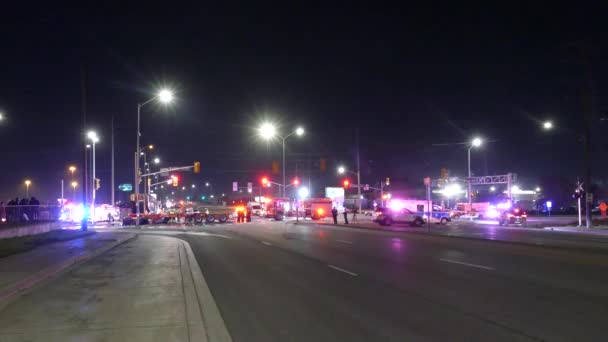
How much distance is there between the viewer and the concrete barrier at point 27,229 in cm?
2418

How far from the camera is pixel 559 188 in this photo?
158 m

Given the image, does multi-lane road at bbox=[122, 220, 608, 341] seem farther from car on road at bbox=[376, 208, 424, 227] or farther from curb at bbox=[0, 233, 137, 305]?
car on road at bbox=[376, 208, 424, 227]

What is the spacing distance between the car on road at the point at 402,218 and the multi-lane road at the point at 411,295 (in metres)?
24.2

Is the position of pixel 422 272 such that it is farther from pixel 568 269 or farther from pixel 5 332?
pixel 5 332

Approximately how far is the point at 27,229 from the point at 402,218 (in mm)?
28666

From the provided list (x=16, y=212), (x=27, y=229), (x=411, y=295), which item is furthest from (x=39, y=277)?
(x=16, y=212)

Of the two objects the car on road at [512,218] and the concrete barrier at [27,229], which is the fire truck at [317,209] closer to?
the car on road at [512,218]

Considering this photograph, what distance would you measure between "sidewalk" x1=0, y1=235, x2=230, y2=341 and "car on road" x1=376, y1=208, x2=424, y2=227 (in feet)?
105

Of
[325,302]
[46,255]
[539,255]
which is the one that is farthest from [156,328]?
[539,255]

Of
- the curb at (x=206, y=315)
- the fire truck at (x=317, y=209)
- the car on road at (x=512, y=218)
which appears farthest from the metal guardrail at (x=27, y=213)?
the car on road at (x=512, y=218)

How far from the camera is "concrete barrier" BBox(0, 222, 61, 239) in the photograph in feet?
79.3

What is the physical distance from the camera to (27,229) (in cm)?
2714

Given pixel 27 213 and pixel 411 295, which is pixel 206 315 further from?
pixel 27 213

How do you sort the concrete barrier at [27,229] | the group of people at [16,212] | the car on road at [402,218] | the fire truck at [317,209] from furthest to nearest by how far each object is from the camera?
the fire truck at [317,209]
the car on road at [402,218]
the group of people at [16,212]
the concrete barrier at [27,229]
